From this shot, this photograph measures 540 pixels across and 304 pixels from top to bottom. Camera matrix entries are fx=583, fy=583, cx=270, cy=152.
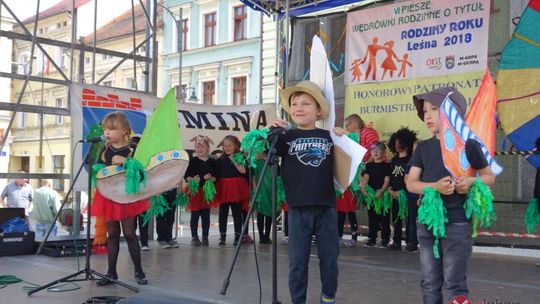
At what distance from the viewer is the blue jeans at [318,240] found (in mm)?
4008

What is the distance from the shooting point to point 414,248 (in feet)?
25.4

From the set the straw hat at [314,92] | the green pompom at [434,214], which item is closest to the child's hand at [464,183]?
the green pompom at [434,214]

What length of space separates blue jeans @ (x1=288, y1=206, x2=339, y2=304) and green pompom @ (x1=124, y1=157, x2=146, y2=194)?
1.59 meters

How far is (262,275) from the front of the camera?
5.84 metres

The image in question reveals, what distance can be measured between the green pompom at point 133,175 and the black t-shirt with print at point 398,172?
3983 millimetres

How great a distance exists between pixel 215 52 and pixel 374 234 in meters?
22.1

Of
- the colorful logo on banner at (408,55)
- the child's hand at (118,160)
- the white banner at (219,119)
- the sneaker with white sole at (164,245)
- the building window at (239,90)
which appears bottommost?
the sneaker with white sole at (164,245)

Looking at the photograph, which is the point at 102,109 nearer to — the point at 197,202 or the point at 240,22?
the point at 197,202

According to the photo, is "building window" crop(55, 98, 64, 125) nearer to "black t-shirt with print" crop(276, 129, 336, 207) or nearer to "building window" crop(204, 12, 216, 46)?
"building window" crop(204, 12, 216, 46)

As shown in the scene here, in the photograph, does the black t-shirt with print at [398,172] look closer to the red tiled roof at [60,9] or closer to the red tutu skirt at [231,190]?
the red tutu skirt at [231,190]

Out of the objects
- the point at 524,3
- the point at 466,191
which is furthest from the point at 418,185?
the point at 524,3

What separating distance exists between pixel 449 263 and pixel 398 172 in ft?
15.2

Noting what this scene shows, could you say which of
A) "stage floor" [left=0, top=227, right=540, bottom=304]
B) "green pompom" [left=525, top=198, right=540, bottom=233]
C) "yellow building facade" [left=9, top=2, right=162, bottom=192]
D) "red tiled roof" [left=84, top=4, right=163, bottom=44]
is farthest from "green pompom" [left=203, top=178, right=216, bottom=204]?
"red tiled roof" [left=84, top=4, right=163, bottom=44]

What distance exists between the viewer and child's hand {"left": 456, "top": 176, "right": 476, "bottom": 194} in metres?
3.24
